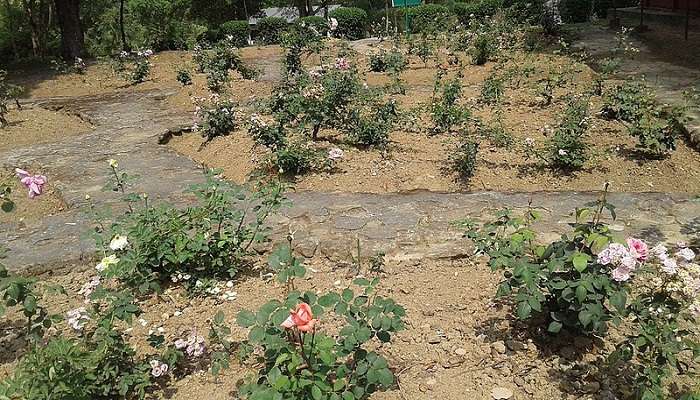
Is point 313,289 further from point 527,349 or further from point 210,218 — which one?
point 527,349

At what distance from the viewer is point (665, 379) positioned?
203 centimetres

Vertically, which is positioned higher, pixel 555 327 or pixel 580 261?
pixel 580 261

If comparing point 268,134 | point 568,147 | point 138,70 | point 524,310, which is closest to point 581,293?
point 524,310

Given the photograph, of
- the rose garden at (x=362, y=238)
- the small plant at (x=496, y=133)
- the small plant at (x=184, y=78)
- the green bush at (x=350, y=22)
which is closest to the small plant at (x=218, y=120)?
the rose garden at (x=362, y=238)

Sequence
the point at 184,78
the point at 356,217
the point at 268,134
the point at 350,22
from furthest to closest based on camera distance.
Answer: the point at 350,22 → the point at 184,78 → the point at 268,134 → the point at 356,217

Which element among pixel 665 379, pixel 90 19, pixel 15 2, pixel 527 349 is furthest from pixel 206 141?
pixel 90 19

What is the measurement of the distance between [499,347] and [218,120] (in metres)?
3.90

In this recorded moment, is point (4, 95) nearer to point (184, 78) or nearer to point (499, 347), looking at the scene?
point (184, 78)

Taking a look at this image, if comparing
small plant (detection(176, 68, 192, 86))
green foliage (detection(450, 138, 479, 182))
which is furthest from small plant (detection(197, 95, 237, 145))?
small plant (detection(176, 68, 192, 86))

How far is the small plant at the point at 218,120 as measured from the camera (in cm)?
543

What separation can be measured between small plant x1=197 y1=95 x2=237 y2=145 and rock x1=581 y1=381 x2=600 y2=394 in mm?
4205

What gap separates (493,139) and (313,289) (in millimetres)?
2825

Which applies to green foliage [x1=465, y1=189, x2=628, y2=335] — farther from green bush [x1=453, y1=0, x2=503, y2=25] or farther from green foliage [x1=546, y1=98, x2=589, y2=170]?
green bush [x1=453, y1=0, x2=503, y2=25]

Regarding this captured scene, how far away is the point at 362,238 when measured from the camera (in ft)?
10.6
